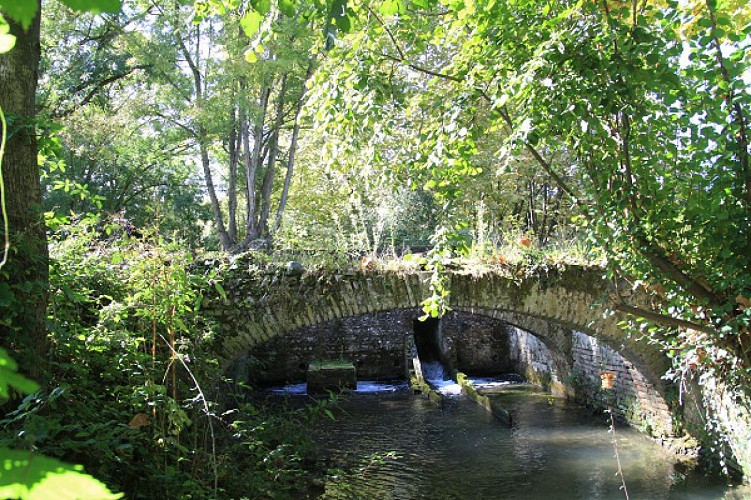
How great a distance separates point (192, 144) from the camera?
611 inches

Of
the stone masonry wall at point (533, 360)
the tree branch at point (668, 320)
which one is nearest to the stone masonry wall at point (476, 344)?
the stone masonry wall at point (533, 360)

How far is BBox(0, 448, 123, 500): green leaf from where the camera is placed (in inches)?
16.0

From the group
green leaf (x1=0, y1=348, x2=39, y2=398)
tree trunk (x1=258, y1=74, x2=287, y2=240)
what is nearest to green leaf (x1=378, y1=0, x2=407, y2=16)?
green leaf (x1=0, y1=348, x2=39, y2=398)

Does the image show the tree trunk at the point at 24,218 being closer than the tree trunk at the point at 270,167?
Yes

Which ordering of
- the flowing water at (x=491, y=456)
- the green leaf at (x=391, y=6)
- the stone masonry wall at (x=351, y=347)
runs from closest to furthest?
the green leaf at (x=391, y=6) < the flowing water at (x=491, y=456) < the stone masonry wall at (x=351, y=347)

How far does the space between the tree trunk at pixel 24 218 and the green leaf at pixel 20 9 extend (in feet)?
8.75

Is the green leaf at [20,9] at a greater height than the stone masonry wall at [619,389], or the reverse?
the green leaf at [20,9]

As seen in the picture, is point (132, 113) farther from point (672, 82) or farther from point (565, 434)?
point (672, 82)

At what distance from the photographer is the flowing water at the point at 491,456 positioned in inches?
Result: 282

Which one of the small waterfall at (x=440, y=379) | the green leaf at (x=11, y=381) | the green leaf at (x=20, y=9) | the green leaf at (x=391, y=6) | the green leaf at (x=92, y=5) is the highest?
the green leaf at (x=391, y=6)

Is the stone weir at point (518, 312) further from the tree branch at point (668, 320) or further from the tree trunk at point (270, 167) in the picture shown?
the tree trunk at point (270, 167)

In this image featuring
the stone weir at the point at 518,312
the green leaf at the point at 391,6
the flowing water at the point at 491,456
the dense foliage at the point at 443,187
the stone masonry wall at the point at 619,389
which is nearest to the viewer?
the green leaf at the point at 391,6

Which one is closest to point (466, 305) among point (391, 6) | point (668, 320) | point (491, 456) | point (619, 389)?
point (491, 456)

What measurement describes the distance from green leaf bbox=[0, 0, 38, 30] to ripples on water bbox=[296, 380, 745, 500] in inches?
193
